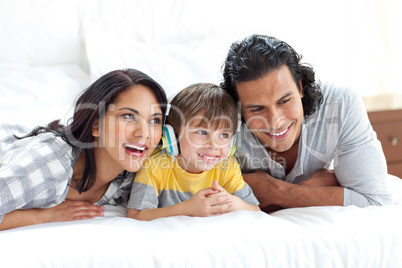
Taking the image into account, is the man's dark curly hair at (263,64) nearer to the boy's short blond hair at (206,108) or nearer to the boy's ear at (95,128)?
the boy's short blond hair at (206,108)

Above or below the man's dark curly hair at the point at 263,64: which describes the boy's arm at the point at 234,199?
below

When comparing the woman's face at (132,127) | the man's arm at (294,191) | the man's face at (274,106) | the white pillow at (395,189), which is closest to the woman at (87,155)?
the woman's face at (132,127)

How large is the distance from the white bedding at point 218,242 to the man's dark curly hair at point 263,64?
40cm

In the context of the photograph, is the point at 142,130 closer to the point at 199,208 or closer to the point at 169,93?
the point at 199,208

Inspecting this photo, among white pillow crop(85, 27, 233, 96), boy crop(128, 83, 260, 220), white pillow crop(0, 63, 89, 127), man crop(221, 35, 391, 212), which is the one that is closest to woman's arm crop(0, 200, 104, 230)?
boy crop(128, 83, 260, 220)

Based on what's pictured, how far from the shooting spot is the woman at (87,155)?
117 cm

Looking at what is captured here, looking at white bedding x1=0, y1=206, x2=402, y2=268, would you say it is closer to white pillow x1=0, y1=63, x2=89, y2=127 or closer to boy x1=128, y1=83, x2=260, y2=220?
boy x1=128, y1=83, x2=260, y2=220

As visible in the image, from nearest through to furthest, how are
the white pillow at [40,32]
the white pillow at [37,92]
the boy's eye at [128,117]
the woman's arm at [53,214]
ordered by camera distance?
the woman's arm at [53,214]
the boy's eye at [128,117]
the white pillow at [37,92]
the white pillow at [40,32]

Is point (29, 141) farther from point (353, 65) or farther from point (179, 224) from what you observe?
point (353, 65)

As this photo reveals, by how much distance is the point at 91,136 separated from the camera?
4.29 ft

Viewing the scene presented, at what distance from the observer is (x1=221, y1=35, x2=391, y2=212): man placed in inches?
52.8

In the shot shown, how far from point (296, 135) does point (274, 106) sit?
0.19 meters

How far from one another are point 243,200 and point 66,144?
1.77ft

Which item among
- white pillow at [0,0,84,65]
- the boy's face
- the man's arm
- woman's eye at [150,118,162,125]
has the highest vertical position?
white pillow at [0,0,84,65]
